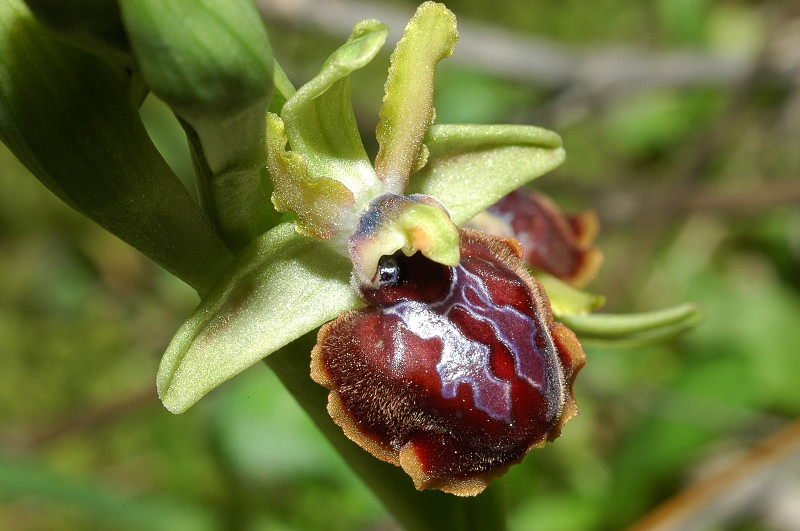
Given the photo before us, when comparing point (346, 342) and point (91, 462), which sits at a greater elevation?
point (346, 342)

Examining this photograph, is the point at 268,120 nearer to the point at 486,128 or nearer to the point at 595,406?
the point at 486,128

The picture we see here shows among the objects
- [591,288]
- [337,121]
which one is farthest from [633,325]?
[591,288]

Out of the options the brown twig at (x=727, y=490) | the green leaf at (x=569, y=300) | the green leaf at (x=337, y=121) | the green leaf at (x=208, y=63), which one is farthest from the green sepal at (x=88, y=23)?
the brown twig at (x=727, y=490)

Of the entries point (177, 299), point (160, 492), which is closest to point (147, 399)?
point (160, 492)

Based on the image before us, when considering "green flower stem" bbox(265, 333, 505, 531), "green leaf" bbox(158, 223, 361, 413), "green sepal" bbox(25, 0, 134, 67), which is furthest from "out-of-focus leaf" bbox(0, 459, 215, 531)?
"green sepal" bbox(25, 0, 134, 67)

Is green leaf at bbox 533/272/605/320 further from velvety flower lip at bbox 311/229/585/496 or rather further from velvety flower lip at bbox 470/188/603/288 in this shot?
velvety flower lip at bbox 311/229/585/496

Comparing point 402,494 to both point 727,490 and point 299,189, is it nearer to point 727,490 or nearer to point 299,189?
point 299,189
